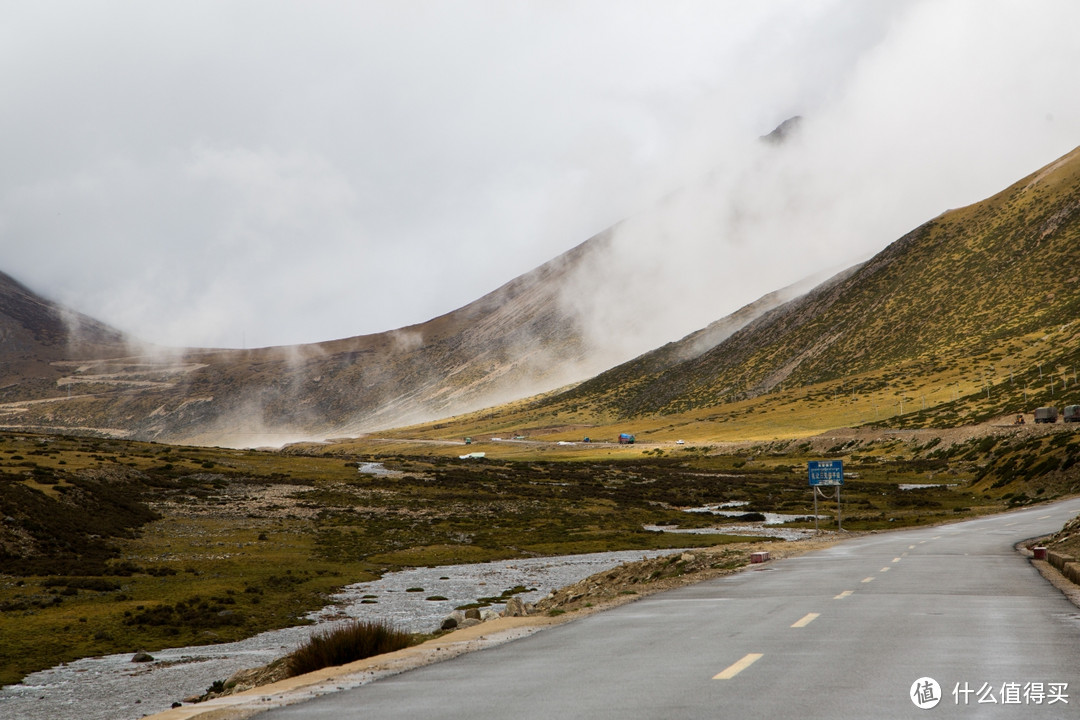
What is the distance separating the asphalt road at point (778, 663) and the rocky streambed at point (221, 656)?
10.3m

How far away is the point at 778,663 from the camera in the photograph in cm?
1262

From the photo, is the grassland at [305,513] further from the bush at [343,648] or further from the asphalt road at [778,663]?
the asphalt road at [778,663]

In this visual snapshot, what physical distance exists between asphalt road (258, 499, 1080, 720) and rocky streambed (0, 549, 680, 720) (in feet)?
33.7

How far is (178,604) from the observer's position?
35.8 m

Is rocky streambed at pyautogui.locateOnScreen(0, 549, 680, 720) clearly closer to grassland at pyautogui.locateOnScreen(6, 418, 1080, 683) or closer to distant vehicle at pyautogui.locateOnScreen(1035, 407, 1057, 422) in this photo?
grassland at pyautogui.locateOnScreen(6, 418, 1080, 683)

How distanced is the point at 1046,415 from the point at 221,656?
322ft

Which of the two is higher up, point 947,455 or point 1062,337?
point 1062,337

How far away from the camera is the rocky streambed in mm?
22078

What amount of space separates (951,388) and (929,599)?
15952 centimetres

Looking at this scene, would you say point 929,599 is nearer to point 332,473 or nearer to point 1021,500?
point 1021,500

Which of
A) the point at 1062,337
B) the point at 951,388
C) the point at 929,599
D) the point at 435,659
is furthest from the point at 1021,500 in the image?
the point at 1062,337

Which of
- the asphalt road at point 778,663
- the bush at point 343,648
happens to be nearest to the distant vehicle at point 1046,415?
the asphalt road at point 778,663

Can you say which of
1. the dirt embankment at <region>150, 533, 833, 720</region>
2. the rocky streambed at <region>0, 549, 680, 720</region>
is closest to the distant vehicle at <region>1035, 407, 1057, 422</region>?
the dirt embankment at <region>150, 533, 833, 720</region>

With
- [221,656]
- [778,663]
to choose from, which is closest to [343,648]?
[778,663]
